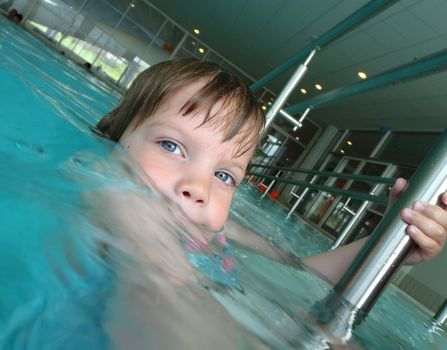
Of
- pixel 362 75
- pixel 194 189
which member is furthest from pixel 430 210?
pixel 362 75

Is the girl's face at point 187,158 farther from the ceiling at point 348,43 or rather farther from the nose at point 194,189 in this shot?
the ceiling at point 348,43

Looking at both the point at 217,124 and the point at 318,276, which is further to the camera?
the point at 318,276

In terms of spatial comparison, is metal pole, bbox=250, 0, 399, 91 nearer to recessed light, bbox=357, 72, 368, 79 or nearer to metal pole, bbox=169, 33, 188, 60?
recessed light, bbox=357, 72, 368, 79

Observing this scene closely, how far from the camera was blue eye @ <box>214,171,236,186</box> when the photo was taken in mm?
1121

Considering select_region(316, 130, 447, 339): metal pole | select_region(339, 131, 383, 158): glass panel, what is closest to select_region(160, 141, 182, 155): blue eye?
select_region(316, 130, 447, 339): metal pole

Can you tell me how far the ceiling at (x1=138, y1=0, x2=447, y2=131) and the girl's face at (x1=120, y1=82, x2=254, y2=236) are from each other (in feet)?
12.2

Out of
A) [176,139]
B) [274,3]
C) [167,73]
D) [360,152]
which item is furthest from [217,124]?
[360,152]

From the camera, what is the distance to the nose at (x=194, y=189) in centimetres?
94

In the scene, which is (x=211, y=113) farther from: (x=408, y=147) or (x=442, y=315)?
(x=408, y=147)

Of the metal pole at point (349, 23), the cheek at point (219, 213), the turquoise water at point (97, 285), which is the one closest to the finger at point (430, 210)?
the turquoise water at point (97, 285)

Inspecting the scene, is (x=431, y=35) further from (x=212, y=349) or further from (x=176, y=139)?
(x=212, y=349)

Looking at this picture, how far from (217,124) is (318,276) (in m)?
0.73

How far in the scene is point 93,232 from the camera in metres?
0.51

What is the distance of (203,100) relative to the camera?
1088 millimetres
